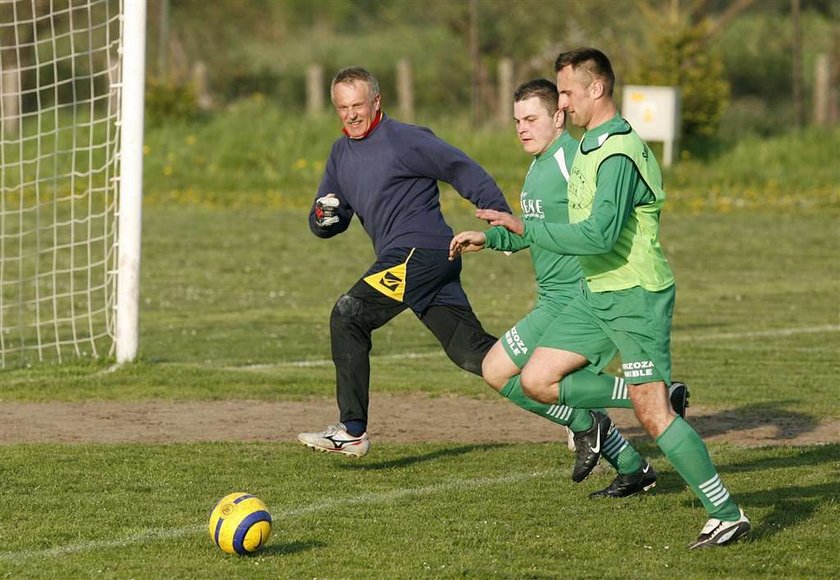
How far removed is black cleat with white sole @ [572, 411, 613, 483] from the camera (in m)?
7.57

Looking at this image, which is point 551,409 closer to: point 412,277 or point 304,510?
point 412,277

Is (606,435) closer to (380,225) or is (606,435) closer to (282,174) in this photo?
(380,225)

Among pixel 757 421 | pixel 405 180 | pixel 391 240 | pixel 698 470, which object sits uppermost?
pixel 405 180

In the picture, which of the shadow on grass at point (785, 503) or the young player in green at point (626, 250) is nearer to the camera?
the young player in green at point (626, 250)

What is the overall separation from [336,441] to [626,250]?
2.19 m

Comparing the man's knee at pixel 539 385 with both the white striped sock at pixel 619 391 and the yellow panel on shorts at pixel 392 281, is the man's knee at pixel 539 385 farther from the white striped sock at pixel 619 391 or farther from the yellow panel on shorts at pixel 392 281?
the yellow panel on shorts at pixel 392 281

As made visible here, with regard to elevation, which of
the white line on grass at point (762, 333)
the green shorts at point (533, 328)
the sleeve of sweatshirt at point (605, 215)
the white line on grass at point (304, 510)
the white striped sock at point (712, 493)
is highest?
the sleeve of sweatshirt at point (605, 215)

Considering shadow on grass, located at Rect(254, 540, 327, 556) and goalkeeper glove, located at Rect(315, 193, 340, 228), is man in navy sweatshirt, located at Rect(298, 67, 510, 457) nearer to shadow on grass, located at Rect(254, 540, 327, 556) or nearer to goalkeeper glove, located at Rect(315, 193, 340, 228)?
goalkeeper glove, located at Rect(315, 193, 340, 228)

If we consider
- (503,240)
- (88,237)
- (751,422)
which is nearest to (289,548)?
(503,240)

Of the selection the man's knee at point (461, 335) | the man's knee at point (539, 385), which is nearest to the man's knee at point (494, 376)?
the man's knee at point (461, 335)

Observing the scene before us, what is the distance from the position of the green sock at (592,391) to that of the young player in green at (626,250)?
534 mm

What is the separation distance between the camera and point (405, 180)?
Answer: 8.31 m

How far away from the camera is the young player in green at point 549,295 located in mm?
7582

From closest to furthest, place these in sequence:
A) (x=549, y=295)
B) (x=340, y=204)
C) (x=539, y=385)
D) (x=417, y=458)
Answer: (x=539, y=385)
(x=549, y=295)
(x=340, y=204)
(x=417, y=458)
